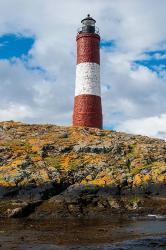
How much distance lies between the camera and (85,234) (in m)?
21.4

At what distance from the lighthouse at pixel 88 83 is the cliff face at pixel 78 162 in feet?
7.92

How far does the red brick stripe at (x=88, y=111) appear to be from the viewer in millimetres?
44875

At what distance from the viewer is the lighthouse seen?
44938mm

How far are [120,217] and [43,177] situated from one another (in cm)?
778

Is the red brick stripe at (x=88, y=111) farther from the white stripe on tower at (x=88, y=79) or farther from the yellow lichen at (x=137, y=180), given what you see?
the yellow lichen at (x=137, y=180)

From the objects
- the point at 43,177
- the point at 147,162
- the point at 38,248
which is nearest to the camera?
the point at 38,248

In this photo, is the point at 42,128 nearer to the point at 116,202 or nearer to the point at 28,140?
the point at 28,140

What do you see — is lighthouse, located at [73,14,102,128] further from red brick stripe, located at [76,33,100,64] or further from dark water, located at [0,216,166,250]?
dark water, located at [0,216,166,250]

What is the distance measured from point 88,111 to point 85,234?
24.6 meters

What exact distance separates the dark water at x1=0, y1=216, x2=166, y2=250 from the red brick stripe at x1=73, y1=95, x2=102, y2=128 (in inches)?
731

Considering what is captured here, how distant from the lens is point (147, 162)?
36094 millimetres

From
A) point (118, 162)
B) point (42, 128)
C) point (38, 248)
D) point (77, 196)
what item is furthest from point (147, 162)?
point (38, 248)

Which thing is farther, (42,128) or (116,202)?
(42,128)

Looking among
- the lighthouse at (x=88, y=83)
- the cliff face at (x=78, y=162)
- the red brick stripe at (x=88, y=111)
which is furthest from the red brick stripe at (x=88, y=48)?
the cliff face at (x=78, y=162)
